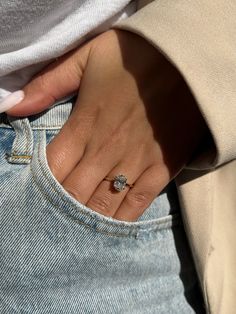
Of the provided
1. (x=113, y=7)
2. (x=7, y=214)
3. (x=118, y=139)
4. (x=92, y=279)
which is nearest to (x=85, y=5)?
(x=113, y=7)

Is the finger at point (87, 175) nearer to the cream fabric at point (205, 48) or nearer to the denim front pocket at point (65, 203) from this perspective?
the denim front pocket at point (65, 203)

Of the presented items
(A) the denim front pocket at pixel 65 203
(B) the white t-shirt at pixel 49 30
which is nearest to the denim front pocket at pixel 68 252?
(A) the denim front pocket at pixel 65 203

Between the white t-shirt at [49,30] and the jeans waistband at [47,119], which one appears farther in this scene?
the jeans waistband at [47,119]

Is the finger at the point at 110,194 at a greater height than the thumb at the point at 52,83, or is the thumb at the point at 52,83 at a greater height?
the thumb at the point at 52,83

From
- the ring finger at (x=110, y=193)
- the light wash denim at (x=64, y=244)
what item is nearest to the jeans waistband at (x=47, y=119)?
the light wash denim at (x=64, y=244)

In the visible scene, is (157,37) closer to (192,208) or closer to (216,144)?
(216,144)

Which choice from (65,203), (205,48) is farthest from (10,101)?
(205,48)

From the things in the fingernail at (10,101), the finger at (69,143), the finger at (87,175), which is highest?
the fingernail at (10,101)
